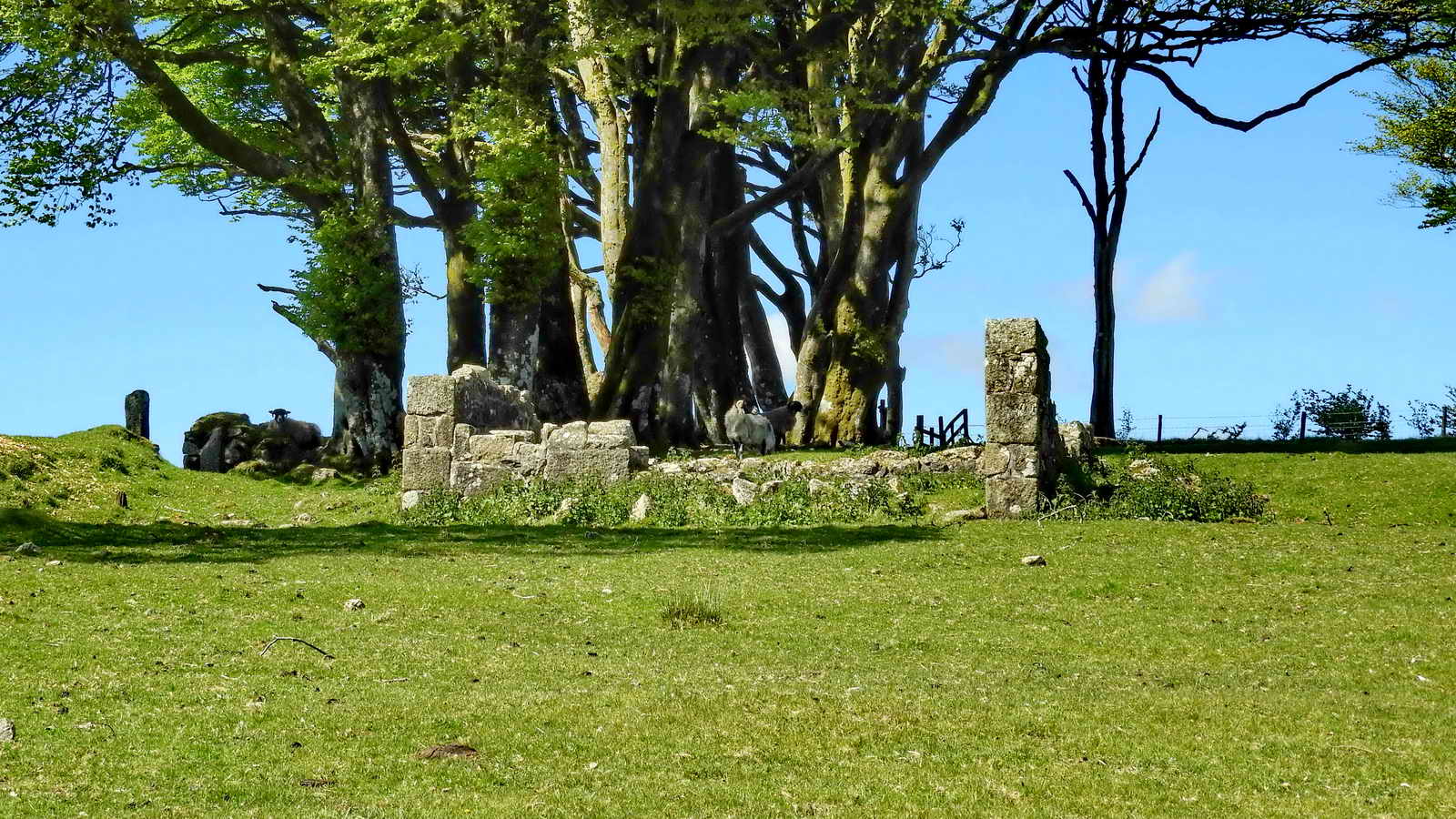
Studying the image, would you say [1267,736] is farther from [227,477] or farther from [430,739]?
[227,477]

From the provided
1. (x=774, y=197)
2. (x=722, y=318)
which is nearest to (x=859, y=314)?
(x=774, y=197)

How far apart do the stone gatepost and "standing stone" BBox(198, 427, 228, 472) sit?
2324cm

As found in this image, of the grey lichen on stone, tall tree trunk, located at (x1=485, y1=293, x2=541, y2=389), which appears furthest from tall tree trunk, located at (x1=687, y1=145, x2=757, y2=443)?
the grey lichen on stone

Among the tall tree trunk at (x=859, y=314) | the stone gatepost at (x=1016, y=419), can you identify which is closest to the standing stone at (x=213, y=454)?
the tall tree trunk at (x=859, y=314)

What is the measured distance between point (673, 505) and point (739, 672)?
12303mm

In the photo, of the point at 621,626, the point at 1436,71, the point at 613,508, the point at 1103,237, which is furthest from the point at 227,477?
the point at 1436,71

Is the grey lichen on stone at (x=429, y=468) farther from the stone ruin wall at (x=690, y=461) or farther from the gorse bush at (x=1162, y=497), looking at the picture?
the gorse bush at (x=1162, y=497)

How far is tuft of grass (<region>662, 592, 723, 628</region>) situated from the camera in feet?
46.2

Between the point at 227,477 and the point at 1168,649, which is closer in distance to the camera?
the point at 1168,649

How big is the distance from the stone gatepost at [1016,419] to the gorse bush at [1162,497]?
2.09ft

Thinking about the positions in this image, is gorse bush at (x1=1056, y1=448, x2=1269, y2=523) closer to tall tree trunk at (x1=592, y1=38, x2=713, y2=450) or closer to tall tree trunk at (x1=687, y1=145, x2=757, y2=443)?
tall tree trunk at (x1=592, y1=38, x2=713, y2=450)

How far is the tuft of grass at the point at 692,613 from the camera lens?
46.2 ft

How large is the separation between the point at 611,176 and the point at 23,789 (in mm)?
31018

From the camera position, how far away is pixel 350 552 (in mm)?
19328
